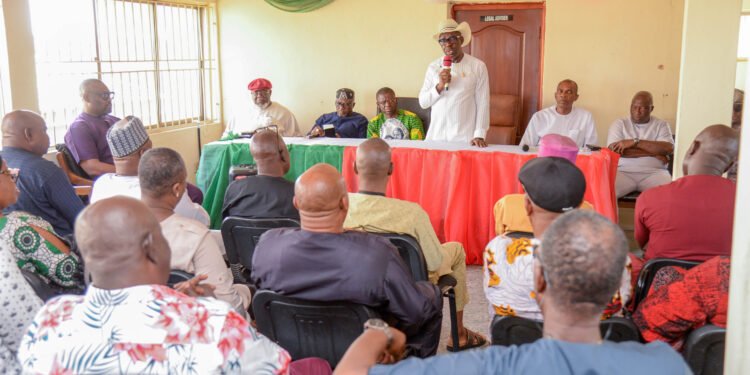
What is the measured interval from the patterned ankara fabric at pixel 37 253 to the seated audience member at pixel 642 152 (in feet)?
13.2

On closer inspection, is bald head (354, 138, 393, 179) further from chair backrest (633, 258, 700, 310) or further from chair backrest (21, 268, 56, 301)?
chair backrest (21, 268, 56, 301)

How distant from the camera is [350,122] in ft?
22.2

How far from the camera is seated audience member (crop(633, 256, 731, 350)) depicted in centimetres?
212

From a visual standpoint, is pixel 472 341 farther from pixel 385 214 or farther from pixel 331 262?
pixel 331 262

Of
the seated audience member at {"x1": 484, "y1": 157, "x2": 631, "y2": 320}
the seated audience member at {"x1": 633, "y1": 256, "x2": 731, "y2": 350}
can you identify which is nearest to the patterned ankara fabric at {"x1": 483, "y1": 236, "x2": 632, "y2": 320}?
the seated audience member at {"x1": 484, "y1": 157, "x2": 631, "y2": 320}

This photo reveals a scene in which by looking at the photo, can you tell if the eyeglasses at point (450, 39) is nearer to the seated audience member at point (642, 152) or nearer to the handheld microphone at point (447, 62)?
the handheld microphone at point (447, 62)

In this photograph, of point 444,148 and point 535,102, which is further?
point 535,102

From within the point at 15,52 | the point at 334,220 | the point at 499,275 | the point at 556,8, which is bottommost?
the point at 499,275

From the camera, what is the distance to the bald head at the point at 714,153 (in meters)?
2.89

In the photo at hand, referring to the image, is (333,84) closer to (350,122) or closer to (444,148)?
(350,122)

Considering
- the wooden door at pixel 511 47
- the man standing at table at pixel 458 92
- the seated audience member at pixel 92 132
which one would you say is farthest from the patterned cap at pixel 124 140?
the wooden door at pixel 511 47

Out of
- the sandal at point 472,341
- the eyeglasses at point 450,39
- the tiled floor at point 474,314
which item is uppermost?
the eyeglasses at point 450,39

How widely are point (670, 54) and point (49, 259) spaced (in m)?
6.07

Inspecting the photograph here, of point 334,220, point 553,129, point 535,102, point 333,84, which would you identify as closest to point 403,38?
point 333,84
